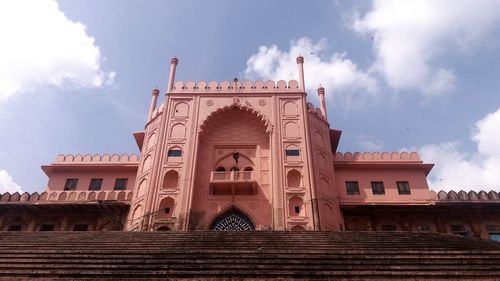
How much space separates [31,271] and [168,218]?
12.0 metres

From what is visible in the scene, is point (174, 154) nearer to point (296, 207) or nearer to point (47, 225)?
point (296, 207)

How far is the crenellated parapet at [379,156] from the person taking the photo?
24.7m

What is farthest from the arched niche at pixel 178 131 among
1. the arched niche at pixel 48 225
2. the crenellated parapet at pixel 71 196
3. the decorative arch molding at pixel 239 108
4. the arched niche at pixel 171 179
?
the arched niche at pixel 48 225

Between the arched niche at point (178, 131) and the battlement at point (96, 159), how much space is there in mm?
3704

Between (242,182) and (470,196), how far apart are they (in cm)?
1264

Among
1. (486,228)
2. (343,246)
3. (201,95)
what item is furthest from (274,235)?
(486,228)

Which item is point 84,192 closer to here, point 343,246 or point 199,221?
point 199,221

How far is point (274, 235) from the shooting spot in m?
12.3

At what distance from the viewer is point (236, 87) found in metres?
25.2

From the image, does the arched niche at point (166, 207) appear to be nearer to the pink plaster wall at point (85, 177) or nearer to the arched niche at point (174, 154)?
A: the arched niche at point (174, 154)

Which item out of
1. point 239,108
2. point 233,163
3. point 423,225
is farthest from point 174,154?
point 423,225

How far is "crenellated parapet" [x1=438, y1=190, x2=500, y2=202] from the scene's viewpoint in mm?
22219

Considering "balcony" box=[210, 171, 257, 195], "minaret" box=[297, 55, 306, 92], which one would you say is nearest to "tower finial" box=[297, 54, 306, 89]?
"minaret" box=[297, 55, 306, 92]

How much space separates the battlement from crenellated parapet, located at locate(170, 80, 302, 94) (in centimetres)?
505
